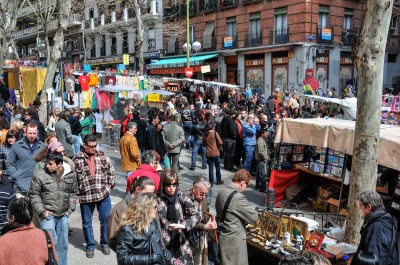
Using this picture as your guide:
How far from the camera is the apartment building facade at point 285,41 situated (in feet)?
84.9

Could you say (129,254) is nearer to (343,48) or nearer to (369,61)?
(369,61)

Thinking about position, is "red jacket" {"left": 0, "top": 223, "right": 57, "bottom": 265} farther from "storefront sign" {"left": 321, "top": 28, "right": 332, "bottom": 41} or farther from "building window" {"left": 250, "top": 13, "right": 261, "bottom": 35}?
"building window" {"left": 250, "top": 13, "right": 261, "bottom": 35}

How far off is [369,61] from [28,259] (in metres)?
4.62

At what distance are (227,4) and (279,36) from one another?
17.8 ft

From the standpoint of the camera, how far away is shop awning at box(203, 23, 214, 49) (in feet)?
105

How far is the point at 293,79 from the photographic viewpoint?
87.0 feet

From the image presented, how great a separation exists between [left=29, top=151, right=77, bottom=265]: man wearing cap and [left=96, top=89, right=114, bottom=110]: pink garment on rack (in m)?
11.5

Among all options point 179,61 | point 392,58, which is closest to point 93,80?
point 179,61

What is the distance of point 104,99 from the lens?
16844mm

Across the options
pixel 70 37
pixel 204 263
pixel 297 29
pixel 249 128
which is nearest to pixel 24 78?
pixel 249 128

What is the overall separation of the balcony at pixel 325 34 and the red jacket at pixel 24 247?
2477 cm

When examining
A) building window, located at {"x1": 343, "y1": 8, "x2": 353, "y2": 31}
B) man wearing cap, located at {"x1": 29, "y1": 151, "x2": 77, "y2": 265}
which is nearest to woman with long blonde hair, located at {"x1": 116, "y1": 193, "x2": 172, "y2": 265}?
man wearing cap, located at {"x1": 29, "y1": 151, "x2": 77, "y2": 265}

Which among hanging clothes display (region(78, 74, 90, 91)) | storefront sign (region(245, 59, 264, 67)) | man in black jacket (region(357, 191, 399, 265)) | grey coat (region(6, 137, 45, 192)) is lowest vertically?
man in black jacket (region(357, 191, 399, 265))

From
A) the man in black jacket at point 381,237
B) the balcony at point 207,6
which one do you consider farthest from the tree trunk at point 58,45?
the balcony at point 207,6
